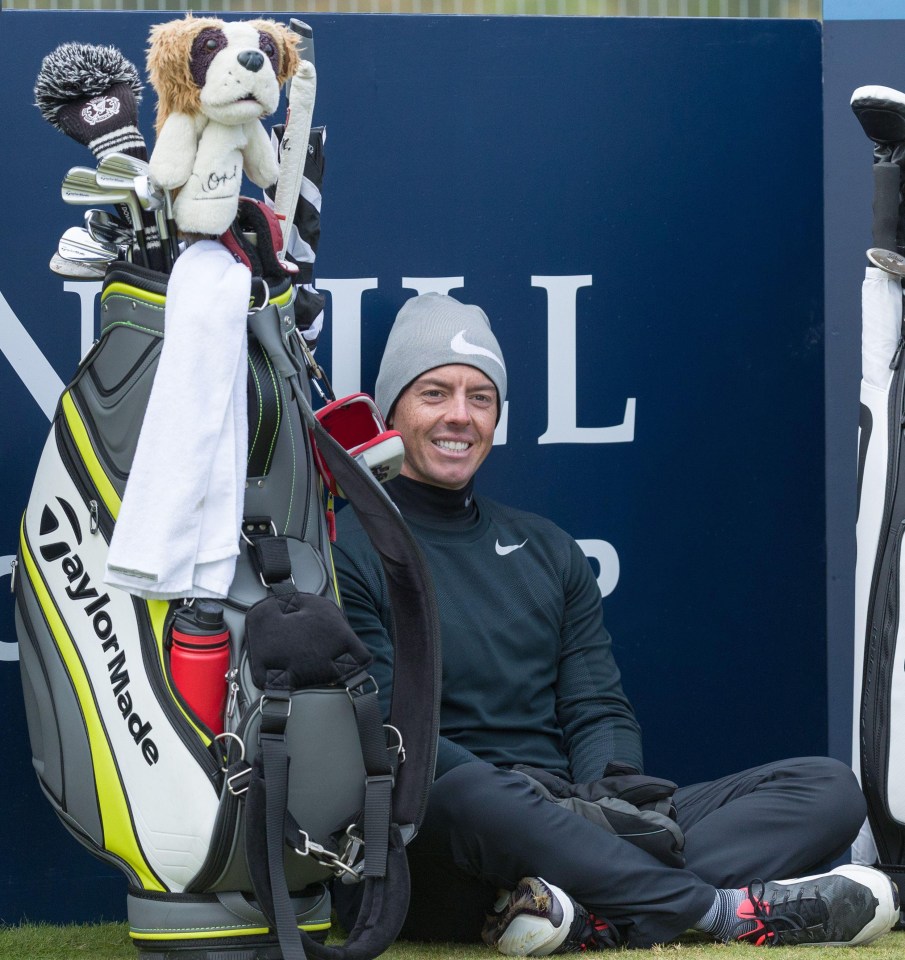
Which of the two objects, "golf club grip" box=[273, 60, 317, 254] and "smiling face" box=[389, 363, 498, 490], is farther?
"smiling face" box=[389, 363, 498, 490]

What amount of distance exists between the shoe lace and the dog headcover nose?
1375 millimetres

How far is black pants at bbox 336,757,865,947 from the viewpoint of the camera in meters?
2.28

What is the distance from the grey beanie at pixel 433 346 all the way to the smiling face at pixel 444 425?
2cm

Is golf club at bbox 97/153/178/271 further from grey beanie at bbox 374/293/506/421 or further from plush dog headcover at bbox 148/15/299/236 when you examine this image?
grey beanie at bbox 374/293/506/421

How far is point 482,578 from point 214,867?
0.87 m

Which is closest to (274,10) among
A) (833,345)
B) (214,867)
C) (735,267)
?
(735,267)

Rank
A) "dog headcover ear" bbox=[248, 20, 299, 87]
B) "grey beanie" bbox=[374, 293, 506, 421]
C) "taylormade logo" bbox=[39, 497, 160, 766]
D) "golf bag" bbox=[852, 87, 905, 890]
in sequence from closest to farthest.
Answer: "taylormade logo" bbox=[39, 497, 160, 766] < "dog headcover ear" bbox=[248, 20, 299, 87] < "golf bag" bbox=[852, 87, 905, 890] < "grey beanie" bbox=[374, 293, 506, 421]

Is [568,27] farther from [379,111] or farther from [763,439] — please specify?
[763,439]

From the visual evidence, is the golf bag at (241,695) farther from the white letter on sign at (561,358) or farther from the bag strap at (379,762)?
the white letter on sign at (561,358)

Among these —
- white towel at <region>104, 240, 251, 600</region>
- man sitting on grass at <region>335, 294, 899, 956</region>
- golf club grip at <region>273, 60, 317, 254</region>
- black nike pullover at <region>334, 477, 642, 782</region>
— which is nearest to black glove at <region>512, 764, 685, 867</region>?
man sitting on grass at <region>335, 294, 899, 956</region>

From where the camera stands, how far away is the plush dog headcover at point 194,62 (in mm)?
2062

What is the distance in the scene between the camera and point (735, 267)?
3.06 m

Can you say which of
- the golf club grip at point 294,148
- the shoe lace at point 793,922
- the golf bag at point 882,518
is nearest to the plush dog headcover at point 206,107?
the golf club grip at point 294,148

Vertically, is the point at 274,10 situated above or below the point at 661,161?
above
